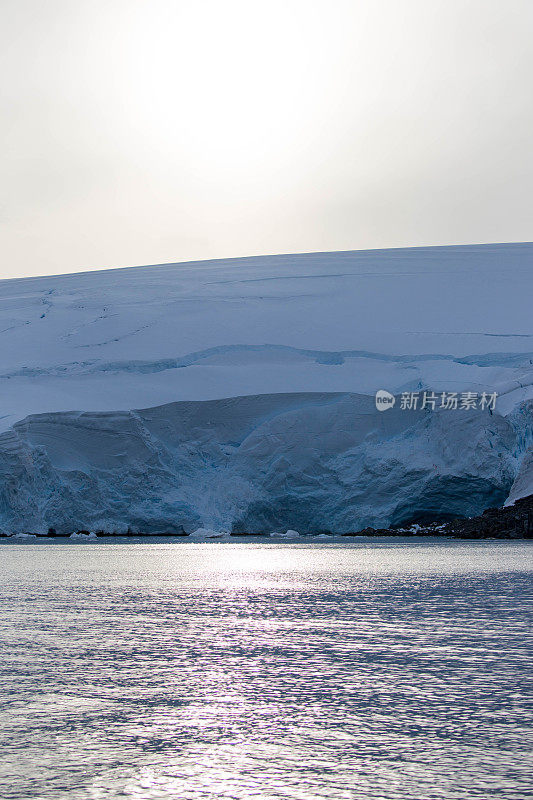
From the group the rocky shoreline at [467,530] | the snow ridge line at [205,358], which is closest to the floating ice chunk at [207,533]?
the rocky shoreline at [467,530]

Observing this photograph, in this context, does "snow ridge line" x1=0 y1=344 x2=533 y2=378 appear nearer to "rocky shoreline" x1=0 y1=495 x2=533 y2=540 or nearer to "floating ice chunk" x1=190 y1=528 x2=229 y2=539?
"rocky shoreline" x1=0 y1=495 x2=533 y2=540

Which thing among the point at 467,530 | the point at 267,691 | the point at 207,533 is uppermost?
the point at 467,530

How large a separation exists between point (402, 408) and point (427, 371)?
1.88 meters

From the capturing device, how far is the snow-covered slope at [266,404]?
64.9 ft

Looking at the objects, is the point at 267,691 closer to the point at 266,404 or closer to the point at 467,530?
the point at 467,530

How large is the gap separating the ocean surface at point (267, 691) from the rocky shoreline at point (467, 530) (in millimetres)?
9603

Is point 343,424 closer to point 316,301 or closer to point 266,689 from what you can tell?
point 316,301

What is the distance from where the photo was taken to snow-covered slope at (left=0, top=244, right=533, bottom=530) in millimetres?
19781

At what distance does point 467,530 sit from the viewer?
66.9 feet

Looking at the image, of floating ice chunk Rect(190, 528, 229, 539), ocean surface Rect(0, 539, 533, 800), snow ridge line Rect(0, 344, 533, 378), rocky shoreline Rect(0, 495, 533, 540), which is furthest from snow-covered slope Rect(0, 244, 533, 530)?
ocean surface Rect(0, 539, 533, 800)

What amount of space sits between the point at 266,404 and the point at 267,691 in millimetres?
17234

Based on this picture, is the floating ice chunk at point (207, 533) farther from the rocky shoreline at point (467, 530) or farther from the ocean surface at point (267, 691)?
the ocean surface at point (267, 691)

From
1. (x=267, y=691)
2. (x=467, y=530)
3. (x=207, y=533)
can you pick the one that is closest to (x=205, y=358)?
(x=207, y=533)

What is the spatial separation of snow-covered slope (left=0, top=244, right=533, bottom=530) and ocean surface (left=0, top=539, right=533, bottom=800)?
9418 mm
